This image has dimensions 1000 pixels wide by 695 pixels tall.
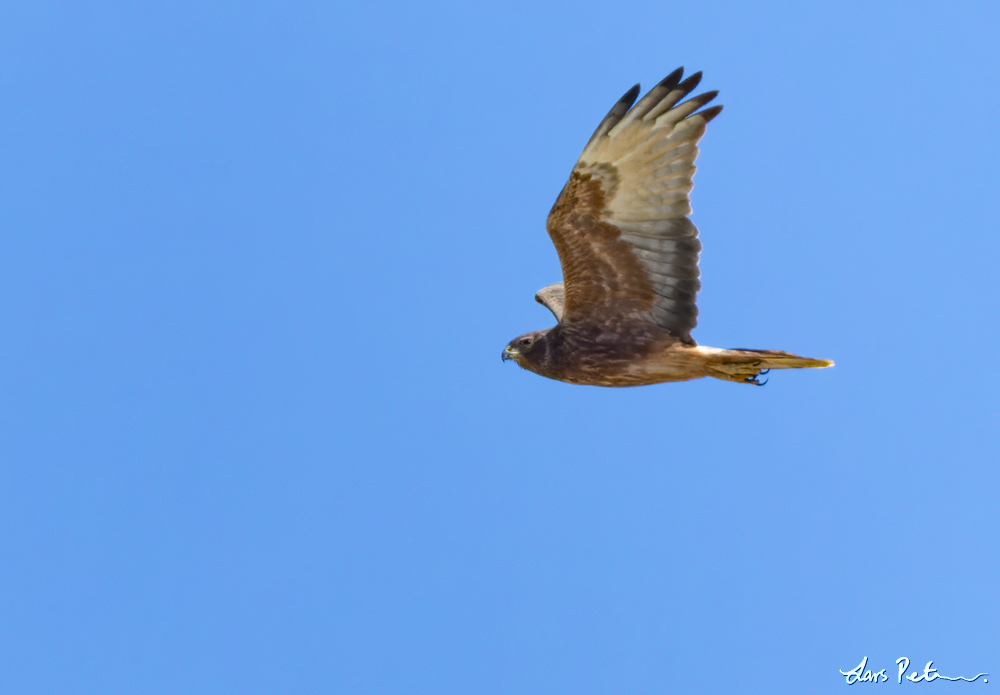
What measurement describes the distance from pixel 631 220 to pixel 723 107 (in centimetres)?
118

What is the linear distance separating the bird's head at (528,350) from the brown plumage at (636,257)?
0.02m

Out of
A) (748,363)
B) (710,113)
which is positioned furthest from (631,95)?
(748,363)

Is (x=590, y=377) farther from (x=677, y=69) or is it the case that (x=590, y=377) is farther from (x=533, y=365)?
(x=677, y=69)

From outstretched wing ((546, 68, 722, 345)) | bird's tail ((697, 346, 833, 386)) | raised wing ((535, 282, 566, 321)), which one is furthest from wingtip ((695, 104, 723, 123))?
Result: raised wing ((535, 282, 566, 321))

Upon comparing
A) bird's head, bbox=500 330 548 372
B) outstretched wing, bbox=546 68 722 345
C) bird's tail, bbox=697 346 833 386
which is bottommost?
bird's tail, bbox=697 346 833 386

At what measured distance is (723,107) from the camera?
26.7 feet

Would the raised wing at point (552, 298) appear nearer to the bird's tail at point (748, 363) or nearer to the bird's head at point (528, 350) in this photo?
the bird's head at point (528, 350)

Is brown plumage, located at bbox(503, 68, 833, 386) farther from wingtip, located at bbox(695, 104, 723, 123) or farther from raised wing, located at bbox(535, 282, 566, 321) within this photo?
raised wing, located at bbox(535, 282, 566, 321)

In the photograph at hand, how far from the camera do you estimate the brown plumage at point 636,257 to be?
823cm

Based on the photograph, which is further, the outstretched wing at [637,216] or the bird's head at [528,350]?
the bird's head at [528,350]

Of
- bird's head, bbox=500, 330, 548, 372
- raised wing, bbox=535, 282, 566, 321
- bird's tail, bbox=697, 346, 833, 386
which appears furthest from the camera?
raised wing, bbox=535, 282, 566, 321

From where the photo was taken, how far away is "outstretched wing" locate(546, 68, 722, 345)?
8.21 meters

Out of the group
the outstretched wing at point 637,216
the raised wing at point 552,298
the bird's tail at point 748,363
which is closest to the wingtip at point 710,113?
the outstretched wing at point 637,216

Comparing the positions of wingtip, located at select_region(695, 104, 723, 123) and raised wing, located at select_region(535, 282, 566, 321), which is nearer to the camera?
wingtip, located at select_region(695, 104, 723, 123)
